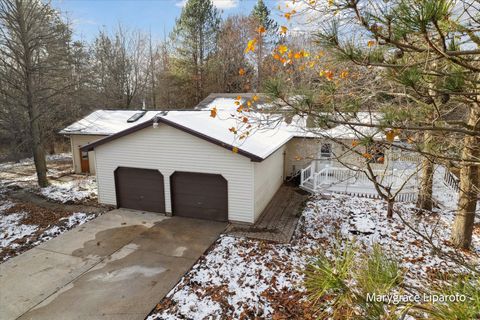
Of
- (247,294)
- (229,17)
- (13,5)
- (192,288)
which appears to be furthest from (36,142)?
(229,17)

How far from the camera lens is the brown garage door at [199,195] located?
385 inches

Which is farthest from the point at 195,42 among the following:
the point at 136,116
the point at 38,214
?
the point at 38,214

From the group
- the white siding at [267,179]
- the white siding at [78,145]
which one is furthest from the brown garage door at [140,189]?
the white siding at [78,145]

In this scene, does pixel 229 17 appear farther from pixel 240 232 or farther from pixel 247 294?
pixel 247 294

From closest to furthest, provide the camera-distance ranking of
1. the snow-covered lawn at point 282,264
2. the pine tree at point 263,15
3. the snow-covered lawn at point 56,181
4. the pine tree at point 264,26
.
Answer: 1. the snow-covered lawn at point 282,264
2. the snow-covered lawn at point 56,181
3. the pine tree at point 264,26
4. the pine tree at point 263,15

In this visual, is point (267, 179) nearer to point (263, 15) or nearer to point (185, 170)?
point (185, 170)

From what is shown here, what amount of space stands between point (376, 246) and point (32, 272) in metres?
7.99

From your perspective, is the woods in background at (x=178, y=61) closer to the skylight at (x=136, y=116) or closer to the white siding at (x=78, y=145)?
the white siding at (x=78, y=145)

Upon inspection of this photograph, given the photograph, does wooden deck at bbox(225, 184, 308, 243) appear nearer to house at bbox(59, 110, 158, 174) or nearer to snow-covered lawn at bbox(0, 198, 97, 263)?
snow-covered lawn at bbox(0, 198, 97, 263)

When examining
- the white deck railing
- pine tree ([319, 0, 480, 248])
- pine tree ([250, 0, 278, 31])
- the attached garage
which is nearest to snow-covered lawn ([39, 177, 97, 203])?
the attached garage

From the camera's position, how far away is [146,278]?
6.58 m

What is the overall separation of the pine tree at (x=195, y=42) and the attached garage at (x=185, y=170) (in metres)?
18.5

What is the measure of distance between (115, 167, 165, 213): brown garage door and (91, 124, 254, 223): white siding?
0.94 ft

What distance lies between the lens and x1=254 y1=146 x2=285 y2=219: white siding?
971cm
